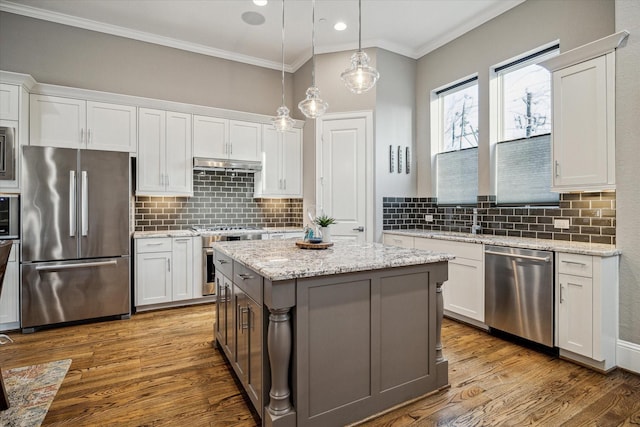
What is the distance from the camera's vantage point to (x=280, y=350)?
1.77 metres

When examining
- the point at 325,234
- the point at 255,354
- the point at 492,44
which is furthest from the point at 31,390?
the point at 492,44

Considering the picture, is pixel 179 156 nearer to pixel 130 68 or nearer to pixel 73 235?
pixel 130 68

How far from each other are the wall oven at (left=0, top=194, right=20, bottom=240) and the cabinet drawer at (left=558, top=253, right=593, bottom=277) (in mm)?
5003

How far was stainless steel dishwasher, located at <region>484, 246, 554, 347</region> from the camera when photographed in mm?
2861

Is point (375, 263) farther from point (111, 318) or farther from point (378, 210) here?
point (111, 318)

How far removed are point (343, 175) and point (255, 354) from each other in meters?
3.17

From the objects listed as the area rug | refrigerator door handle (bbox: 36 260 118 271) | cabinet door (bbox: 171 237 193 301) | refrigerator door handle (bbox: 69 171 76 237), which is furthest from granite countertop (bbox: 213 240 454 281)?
refrigerator door handle (bbox: 69 171 76 237)

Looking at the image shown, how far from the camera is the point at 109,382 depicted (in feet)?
8.05

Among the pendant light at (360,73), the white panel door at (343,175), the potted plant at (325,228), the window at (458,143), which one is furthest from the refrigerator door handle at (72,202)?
the window at (458,143)

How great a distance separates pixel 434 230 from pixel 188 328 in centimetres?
335

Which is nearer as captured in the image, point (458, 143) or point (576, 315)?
point (576, 315)

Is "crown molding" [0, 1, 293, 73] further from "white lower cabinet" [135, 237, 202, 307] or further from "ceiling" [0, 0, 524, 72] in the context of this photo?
"white lower cabinet" [135, 237, 202, 307]

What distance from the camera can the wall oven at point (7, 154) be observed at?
3.32 m

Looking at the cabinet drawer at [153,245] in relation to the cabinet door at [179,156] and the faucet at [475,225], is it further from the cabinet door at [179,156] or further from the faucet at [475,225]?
the faucet at [475,225]
